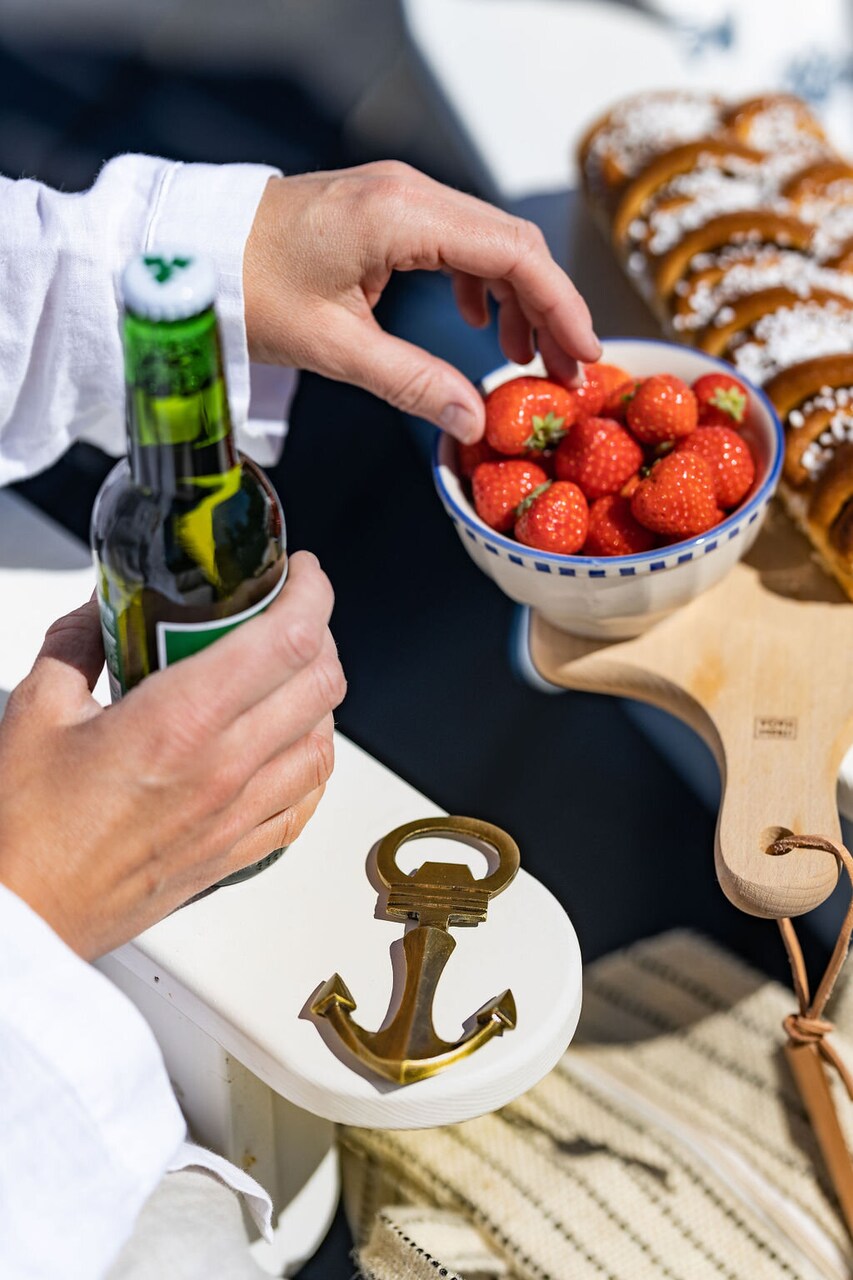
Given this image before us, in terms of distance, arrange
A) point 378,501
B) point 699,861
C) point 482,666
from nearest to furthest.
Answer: point 699,861
point 482,666
point 378,501

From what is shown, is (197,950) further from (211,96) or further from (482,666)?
(211,96)

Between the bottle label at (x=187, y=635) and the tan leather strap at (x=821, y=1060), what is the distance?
0.40 meters

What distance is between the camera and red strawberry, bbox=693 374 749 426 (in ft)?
3.16

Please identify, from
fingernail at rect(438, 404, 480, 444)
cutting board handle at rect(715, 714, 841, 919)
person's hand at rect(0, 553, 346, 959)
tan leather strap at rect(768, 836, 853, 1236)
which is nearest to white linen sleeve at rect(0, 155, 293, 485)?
fingernail at rect(438, 404, 480, 444)

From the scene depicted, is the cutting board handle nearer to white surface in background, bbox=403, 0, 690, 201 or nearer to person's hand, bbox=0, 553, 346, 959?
person's hand, bbox=0, 553, 346, 959

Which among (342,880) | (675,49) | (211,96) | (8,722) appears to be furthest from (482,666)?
(211,96)

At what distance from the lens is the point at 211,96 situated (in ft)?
8.74

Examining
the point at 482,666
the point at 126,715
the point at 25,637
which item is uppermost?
the point at 126,715

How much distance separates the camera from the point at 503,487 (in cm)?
93

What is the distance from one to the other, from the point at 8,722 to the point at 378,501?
1.42m

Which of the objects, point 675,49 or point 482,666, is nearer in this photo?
point 675,49

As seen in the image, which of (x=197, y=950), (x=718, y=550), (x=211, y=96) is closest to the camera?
(x=197, y=950)

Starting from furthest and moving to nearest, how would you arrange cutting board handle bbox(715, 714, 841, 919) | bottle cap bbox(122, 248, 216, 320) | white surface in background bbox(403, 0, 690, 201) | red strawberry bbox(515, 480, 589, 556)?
white surface in background bbox(403, 0, 690, 201) → red strawberry bbox(515, 480, 589, 556) → cutting board handle bbox(715, 714, 841, 919) → bottle cap bbox(122, 248, 216, 320)

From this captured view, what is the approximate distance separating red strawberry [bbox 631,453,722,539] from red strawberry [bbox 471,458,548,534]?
0.27 feet
